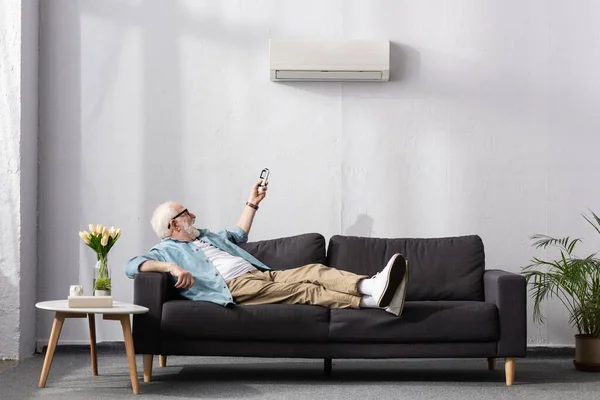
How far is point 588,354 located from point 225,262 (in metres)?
2.20

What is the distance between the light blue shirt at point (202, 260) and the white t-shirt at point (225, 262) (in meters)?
0.05

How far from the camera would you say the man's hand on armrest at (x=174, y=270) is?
4.55 meters

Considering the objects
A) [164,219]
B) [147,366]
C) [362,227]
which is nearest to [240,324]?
[147,366]

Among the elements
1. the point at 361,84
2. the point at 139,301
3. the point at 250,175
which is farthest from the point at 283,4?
the point at 139,301

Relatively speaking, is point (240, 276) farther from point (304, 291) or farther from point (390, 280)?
→ point (390, 280)

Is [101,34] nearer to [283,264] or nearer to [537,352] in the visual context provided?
[283,264]

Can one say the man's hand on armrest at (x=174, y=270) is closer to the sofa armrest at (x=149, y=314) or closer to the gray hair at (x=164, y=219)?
the sofa armrest at (x=149, y=314)

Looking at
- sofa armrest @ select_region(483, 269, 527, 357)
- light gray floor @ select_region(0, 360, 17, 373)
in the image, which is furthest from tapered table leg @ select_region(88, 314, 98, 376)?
sofa armrest @ select_region(483, 269, 527, 357)

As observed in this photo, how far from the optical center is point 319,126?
5754 mm

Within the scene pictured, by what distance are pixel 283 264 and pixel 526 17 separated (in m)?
2.35

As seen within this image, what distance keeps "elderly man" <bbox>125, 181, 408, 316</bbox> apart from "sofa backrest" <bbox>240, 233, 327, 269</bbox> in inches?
4.0

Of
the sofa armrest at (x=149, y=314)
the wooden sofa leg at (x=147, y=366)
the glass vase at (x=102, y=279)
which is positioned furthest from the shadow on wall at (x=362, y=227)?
the glass vase at (x=102, y=279)

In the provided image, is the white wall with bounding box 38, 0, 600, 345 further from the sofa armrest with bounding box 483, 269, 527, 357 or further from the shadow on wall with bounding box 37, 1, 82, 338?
the sofa armrest with bounding box 483, 269, 527, 357

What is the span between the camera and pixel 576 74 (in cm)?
575
